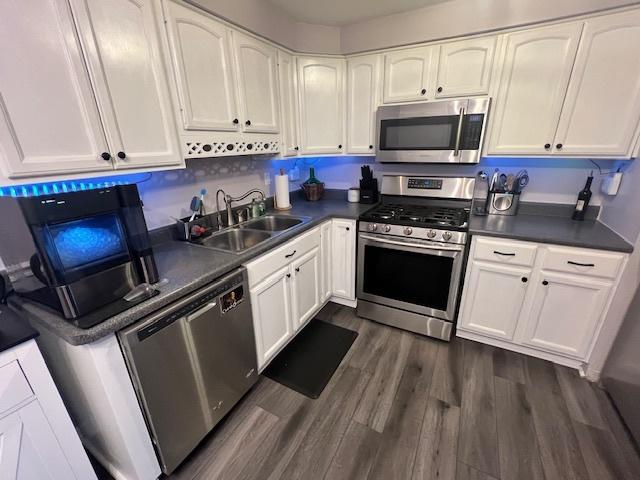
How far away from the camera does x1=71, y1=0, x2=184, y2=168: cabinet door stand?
3.63 ft

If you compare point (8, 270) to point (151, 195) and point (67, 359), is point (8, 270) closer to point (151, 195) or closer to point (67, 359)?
point (67, 359)

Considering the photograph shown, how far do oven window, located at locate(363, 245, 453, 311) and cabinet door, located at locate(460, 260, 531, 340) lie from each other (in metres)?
0.18

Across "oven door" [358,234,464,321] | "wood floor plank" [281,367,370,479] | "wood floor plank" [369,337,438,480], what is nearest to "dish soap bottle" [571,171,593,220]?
"oven door" [358,234,464,321]

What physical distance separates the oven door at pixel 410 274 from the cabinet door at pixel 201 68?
1.41 metres

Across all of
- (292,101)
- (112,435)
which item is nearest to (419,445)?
(112,435)

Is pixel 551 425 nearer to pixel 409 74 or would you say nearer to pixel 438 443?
pixel 438 443

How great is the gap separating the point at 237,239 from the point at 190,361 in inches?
40.0

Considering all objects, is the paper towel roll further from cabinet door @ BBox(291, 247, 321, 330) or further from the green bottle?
cabinet door @ BBox(291, 247, 321, 330)

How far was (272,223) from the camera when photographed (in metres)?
2.38

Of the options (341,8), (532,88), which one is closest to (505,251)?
(532,88)

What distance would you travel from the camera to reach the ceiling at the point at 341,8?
1910 millimetres

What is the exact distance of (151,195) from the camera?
5.65 ft

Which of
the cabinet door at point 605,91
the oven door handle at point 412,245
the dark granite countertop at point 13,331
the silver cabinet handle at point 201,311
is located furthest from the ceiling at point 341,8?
the dark granite countertop at point 13,331

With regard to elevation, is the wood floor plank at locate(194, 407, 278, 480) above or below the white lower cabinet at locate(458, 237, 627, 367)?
below
